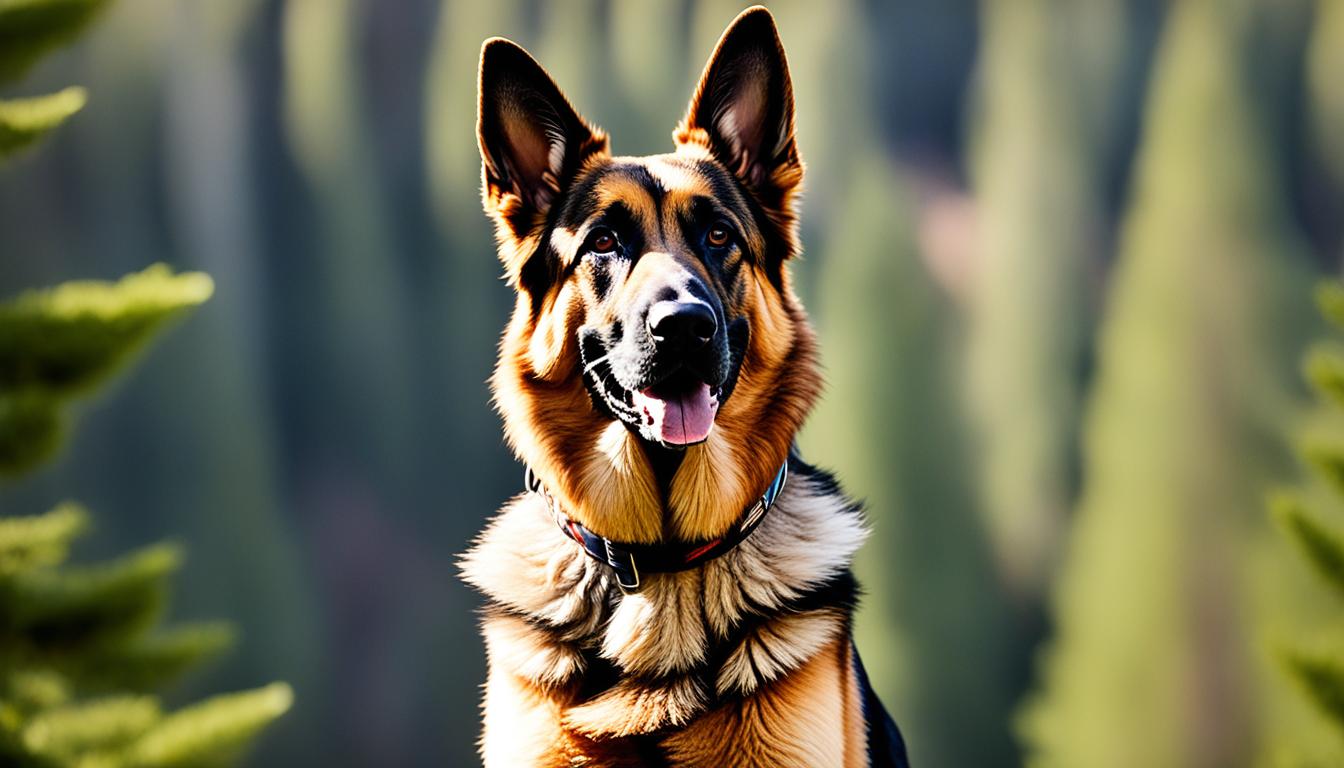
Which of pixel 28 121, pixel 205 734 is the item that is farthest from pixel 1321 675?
pixel 28 121

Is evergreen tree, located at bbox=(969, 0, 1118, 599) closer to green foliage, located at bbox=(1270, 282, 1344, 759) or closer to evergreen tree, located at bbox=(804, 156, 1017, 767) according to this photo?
evergreen tree, located at bbox=(804, 156, 1017, 767)

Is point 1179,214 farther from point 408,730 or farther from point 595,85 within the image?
point 408,730

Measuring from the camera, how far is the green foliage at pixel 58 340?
4.37m

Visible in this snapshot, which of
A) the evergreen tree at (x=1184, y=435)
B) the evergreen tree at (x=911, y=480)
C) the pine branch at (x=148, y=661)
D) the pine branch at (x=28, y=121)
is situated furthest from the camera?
the evergreen tree at (x=911, y=480)

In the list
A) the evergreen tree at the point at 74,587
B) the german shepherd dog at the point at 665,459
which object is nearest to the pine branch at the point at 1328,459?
the german shepherd dog at the point at 665,459

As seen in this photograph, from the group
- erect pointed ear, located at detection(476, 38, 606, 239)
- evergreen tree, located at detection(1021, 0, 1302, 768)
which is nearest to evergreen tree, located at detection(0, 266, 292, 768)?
erect pointed ear, located at detection(476, 38, 606, 239)

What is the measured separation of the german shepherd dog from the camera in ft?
6.82

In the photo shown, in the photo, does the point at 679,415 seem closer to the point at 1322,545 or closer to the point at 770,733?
the point at 770,733

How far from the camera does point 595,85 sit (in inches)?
382

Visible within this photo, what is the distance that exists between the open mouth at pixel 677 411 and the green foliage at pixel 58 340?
9.38ft

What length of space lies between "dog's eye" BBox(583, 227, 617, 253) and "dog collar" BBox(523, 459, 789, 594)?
0.58 meters

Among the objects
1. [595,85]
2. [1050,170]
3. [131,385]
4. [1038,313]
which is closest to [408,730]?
[131,385]

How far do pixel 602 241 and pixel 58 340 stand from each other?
3212 mm

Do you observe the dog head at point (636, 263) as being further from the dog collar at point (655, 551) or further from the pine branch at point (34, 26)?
the pine branch at point (34, 26)
